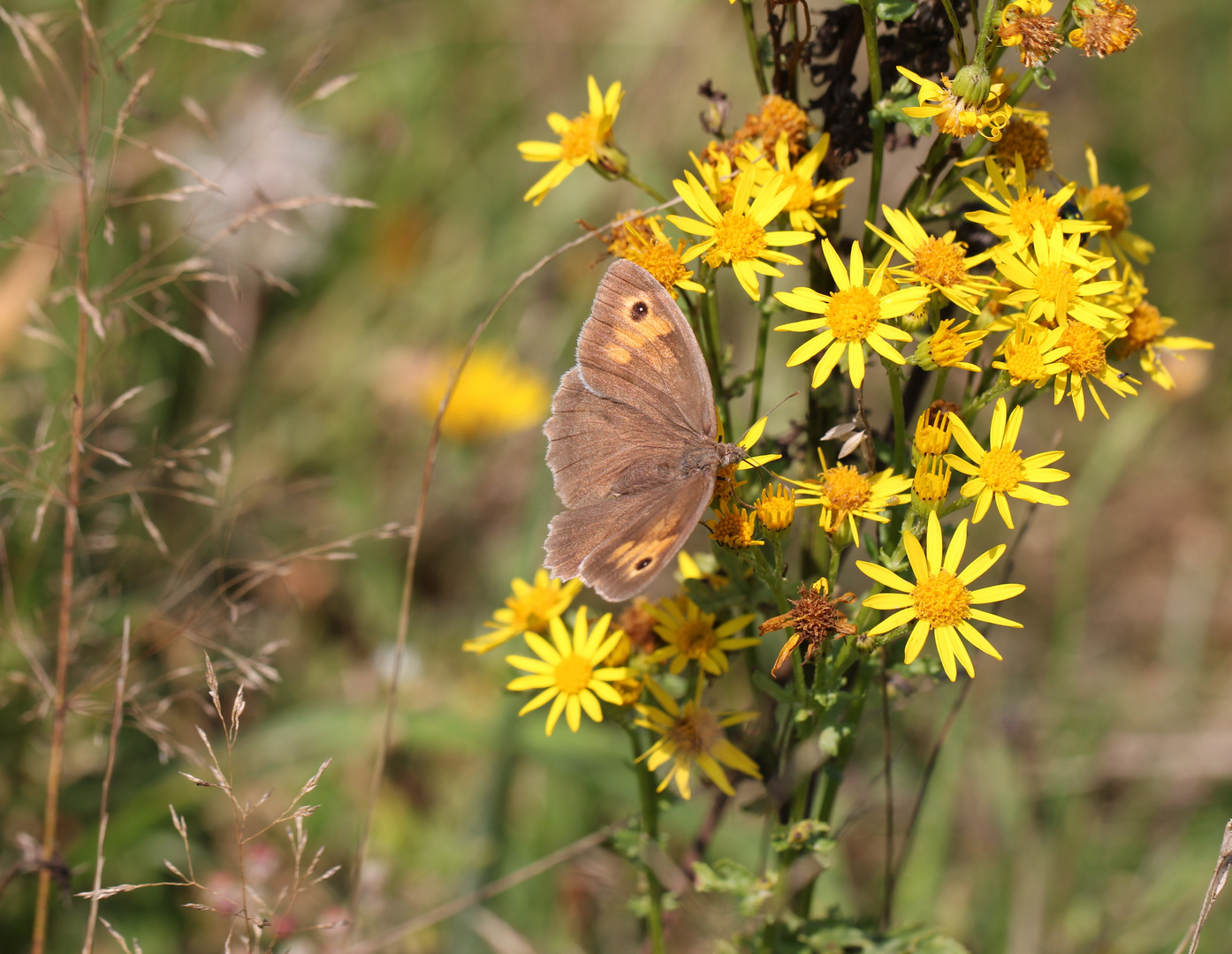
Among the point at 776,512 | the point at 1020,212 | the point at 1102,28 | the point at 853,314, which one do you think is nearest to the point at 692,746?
the point at 776,512

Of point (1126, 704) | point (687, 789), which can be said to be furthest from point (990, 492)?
point (1126, 704)

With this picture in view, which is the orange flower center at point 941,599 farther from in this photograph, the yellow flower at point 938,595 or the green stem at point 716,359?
the green stem at point 716,359

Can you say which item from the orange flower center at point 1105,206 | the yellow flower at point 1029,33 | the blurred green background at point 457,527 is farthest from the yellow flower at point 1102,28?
the blurred green background at point 457,527

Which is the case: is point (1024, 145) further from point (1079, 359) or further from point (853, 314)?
point (853, 314)

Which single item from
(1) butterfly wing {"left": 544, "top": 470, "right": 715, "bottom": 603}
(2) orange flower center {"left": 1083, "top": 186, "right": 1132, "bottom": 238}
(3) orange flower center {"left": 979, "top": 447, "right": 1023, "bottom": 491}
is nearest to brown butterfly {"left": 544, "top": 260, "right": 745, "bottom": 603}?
(1) butterfly wing {"left": 544, "top": 470, "right": 715, "bottom": 603}

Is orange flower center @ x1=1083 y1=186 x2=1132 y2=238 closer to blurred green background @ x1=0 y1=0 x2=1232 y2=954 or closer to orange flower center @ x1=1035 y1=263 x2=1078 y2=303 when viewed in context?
orange flower center @ x1=1035 y1=263 x2=1078 y2=303

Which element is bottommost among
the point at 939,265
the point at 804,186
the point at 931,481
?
the point at 931,481
